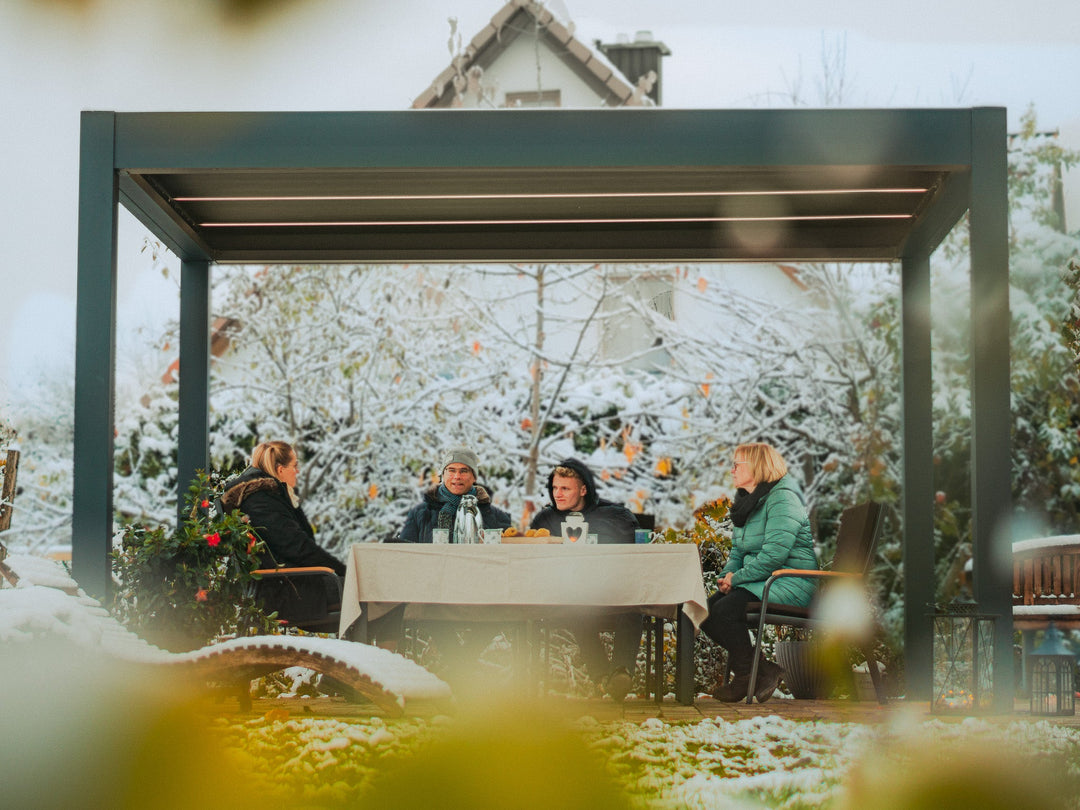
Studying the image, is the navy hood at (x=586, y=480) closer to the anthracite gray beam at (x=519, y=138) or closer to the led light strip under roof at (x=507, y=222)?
the led light strip under roof at (x=507, y=222)

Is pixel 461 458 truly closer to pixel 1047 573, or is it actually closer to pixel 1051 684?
pixel 1051 684

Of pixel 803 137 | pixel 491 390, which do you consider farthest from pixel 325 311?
pixel 803 137

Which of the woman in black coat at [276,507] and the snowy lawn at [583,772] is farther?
the woman in black coat at [276,507]

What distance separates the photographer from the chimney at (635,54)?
17797mm

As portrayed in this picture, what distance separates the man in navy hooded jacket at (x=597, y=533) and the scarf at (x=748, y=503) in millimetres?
512

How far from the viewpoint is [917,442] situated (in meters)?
6.76

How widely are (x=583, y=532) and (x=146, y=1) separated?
15.1 ft

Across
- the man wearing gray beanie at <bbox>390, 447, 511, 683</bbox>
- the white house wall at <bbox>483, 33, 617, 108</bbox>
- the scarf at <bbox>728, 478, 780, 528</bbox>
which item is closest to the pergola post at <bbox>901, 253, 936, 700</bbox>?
the scarf at <bbox>728, 478, 780, 528</bbox>

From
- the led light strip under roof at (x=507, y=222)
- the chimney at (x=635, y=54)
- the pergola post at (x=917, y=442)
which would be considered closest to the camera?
the led light strip under roof at (x=507, y=222)

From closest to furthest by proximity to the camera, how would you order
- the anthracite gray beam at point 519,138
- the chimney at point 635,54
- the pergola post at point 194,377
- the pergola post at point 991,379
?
the pergola post at point 991,379 → the anthracite gray beam at point 519,138 → the pergola post at point 194,377 → the chimney at point 635,54

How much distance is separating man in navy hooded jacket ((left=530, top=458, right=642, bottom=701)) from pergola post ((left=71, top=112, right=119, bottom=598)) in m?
2.06

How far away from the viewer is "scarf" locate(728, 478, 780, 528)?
241 inches

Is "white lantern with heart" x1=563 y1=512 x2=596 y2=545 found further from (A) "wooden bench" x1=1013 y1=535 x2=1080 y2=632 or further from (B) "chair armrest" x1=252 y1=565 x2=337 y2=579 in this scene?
(A) "wooden bench" x1=1013 y1=535 x2=1080 y2=632

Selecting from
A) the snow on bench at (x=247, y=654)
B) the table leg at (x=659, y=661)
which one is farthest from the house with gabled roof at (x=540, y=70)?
the snow on bench at (x=247, y=654)
